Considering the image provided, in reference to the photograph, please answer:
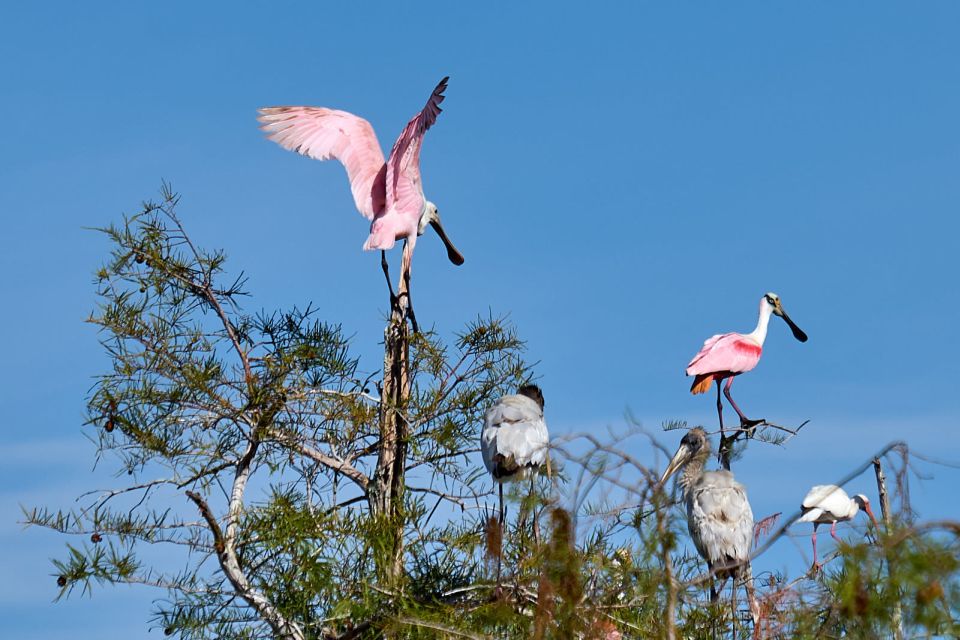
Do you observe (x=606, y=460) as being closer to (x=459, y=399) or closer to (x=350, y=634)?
(x=350, y=634)

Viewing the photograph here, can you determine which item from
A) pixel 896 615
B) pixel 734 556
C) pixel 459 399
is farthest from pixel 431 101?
pixel 896 615

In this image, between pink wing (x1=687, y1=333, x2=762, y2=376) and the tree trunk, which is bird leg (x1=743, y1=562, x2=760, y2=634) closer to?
the tree trunk


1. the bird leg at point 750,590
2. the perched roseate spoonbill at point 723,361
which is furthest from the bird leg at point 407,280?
the perched roseate spoonbill at point 723,361

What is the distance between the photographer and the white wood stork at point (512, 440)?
250 inches

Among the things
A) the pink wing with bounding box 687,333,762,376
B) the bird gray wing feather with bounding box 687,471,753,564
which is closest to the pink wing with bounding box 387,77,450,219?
the bird gray wing feather with bounding box 687,471,753,564

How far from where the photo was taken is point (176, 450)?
6.55 metres

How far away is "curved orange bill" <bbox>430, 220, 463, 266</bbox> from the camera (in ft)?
32.0

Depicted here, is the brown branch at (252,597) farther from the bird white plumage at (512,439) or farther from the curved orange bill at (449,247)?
the curved orange bill at (449,247)

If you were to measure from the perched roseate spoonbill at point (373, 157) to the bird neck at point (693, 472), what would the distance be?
1.91 meters

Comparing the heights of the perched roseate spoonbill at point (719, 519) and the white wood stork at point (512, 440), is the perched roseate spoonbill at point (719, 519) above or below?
below

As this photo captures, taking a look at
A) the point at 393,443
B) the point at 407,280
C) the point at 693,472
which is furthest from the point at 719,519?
the point at 407,280

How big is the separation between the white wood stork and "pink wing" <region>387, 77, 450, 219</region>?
174 cm

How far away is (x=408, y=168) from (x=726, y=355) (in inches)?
124

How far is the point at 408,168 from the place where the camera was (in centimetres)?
810
